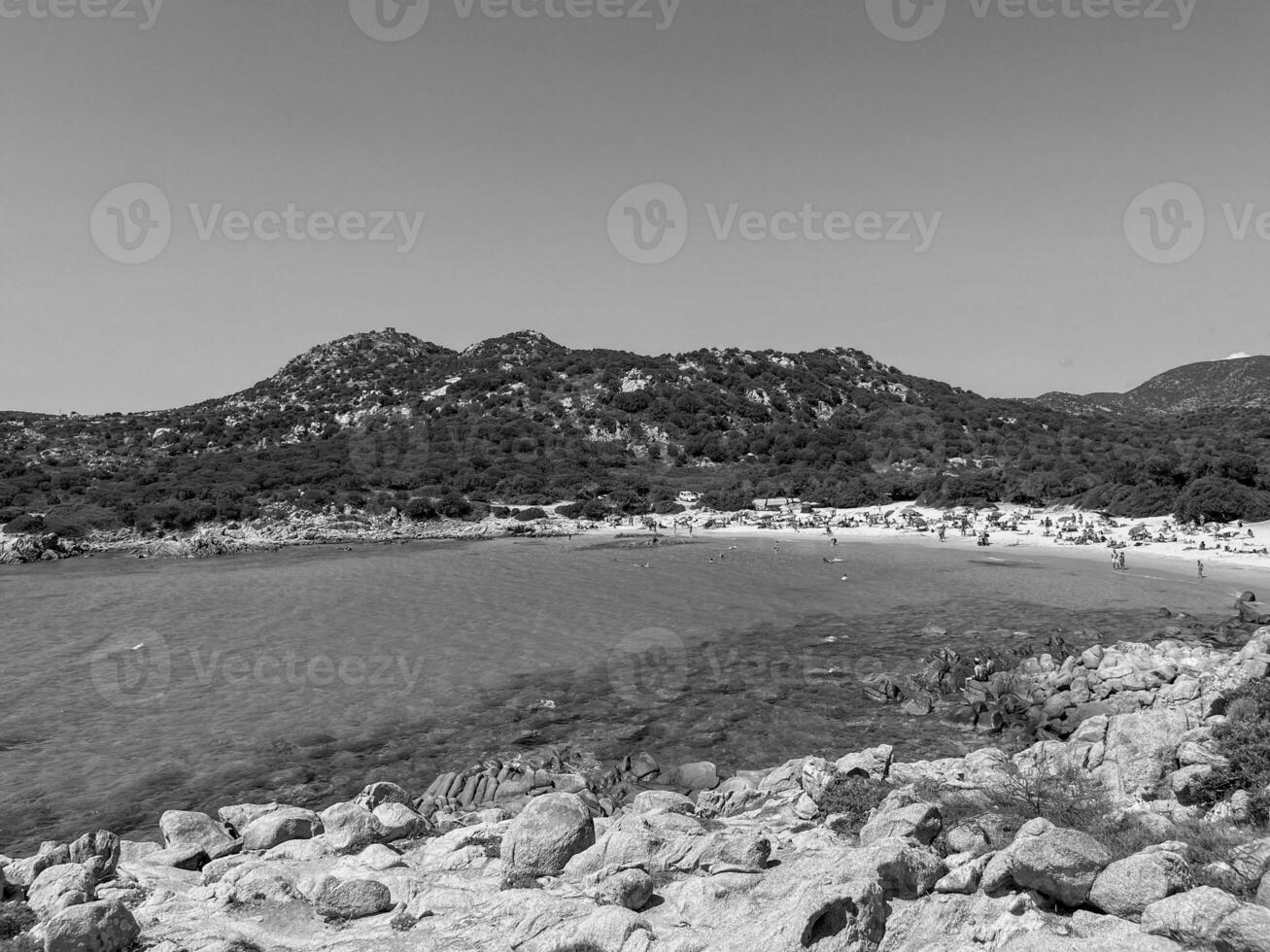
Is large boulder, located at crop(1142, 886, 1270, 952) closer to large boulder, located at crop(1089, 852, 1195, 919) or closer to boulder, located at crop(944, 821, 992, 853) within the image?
large boulder, located at crop(1089, 852, 1195, 919)

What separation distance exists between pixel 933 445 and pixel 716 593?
213 ft

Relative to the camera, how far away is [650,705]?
57.6ft

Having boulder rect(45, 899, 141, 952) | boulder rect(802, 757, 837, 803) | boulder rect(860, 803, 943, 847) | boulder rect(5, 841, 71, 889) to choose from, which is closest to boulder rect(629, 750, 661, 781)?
boulder rect(802, 757, 837, 803)

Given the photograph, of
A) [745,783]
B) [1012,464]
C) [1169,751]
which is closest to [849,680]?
[745,783]

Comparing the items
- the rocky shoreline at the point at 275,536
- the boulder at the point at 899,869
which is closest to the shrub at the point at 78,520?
the rocky shoreline at the point at 275,536

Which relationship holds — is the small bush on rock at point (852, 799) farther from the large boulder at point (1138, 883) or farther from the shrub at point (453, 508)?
the shrub at point (453, 508)

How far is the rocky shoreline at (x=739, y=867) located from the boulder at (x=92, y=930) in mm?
20

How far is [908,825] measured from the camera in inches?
296

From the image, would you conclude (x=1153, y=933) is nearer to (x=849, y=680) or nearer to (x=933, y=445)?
(x=849, y=680)

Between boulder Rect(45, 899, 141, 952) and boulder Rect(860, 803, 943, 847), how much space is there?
7.79m

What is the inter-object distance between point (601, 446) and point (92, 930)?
87856 millimetres

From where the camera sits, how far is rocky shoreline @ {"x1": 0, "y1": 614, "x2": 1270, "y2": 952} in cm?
557

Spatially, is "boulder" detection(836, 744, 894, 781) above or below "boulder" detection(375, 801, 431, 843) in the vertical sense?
above

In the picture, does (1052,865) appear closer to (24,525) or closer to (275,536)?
(275,536)
